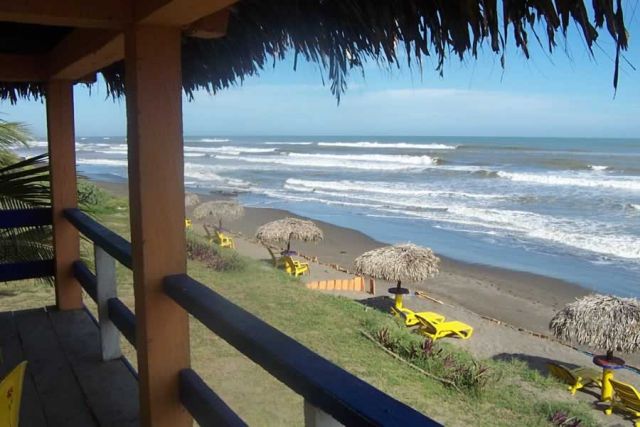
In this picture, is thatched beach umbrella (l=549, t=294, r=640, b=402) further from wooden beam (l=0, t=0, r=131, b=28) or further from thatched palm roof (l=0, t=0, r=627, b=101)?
wooden beam (l=0, t=0, r=131, b=28)

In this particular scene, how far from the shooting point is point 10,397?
1447mm

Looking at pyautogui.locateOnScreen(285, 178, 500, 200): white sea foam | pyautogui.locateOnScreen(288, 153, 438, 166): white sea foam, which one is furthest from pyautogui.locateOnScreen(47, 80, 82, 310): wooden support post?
pyautogui.locateOnScreen(288, 153, 438, 166): white sea foam

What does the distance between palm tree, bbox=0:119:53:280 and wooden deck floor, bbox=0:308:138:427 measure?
46 cm

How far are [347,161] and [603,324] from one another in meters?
32.6

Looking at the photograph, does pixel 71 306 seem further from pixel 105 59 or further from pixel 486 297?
pixel 486 297

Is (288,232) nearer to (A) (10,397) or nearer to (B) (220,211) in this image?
(B) (220,211)

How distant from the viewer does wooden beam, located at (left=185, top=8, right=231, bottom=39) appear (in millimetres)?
1783

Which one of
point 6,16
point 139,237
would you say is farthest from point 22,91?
point 139,237

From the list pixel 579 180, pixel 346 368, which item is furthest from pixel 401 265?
pixel 579 180

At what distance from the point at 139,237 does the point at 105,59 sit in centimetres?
103

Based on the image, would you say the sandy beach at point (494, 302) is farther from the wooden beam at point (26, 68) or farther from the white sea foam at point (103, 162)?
the white sea foam at point (103, 162)

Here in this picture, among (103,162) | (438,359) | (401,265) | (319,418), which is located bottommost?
(438,359)

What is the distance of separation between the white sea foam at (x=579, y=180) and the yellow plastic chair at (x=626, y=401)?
66.2 feet

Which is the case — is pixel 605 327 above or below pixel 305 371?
below
